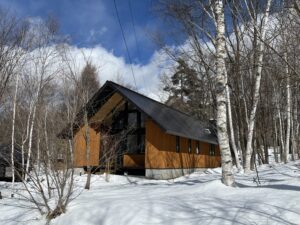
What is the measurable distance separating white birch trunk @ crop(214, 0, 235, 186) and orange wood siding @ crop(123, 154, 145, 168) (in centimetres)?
1145

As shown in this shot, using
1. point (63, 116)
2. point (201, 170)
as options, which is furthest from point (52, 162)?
point (201, 170)

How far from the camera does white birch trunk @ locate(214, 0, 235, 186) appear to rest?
7.90m

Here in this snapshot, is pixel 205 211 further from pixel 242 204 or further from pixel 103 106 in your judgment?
pixel 103 106

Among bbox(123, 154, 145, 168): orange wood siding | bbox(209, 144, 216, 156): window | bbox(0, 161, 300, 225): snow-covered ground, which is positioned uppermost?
bbox(209, 144, 216, 156): window

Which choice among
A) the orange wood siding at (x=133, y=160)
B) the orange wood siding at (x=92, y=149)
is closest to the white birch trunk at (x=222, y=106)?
the orange wood siding at (x=133, y=160)

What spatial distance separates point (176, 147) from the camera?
64.0 ft

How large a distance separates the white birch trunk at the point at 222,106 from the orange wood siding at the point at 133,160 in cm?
1145

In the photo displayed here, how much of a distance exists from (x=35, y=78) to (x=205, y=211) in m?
14.3

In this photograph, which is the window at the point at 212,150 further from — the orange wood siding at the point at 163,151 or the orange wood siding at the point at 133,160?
the orange wood siding at the point at 133,160

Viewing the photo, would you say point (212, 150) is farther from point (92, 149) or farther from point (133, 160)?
point (92, 149)

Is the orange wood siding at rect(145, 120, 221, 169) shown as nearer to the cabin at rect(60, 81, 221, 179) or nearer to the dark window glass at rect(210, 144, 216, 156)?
the cabin at rect(60, 81, 221, 179)

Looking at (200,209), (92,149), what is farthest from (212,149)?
(200,209)

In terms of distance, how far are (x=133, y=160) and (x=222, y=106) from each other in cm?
1181

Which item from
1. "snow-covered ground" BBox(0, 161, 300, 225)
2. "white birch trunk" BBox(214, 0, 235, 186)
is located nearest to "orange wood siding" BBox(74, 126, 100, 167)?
"snow-covered ground" BBox(0, 161, 300, 225)
